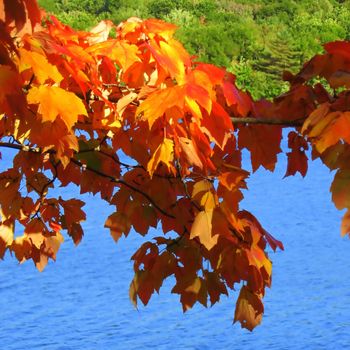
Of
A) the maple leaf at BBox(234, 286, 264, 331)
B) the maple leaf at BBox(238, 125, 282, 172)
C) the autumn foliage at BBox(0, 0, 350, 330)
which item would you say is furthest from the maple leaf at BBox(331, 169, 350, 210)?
the maple leaf at BBox(234, 286, 264, 331)

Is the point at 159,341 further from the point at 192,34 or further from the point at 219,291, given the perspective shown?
the point at 192,34

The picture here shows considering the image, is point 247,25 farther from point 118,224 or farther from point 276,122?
point 276,122

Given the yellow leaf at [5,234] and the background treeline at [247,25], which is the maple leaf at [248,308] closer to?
the yellow leaf at [5,234]

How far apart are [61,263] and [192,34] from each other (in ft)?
62.6

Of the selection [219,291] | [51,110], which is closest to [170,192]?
[219,291]

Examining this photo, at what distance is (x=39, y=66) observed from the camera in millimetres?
1245

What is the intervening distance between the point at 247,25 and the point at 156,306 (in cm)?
2184

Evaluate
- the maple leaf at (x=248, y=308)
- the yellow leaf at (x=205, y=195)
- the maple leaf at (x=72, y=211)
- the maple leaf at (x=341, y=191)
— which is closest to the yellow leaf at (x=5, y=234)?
the maple leaf at (x=72, y=211)

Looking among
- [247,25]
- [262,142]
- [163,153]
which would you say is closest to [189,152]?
[163,153]

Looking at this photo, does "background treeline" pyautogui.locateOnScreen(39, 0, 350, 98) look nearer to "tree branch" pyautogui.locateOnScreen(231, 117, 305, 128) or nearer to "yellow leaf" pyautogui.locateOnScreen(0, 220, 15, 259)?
"yellow leaf" pyautogui.locateOnScreen(0, 220, 15, 259)

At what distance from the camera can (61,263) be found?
23.0 ft

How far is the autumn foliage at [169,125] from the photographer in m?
1.19

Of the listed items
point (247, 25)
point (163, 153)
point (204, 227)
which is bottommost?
point (247, 25)

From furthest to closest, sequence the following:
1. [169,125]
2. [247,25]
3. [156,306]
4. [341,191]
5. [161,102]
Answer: [247,25]
[156,306]
[169,125]
[161,102]
[341,191]
